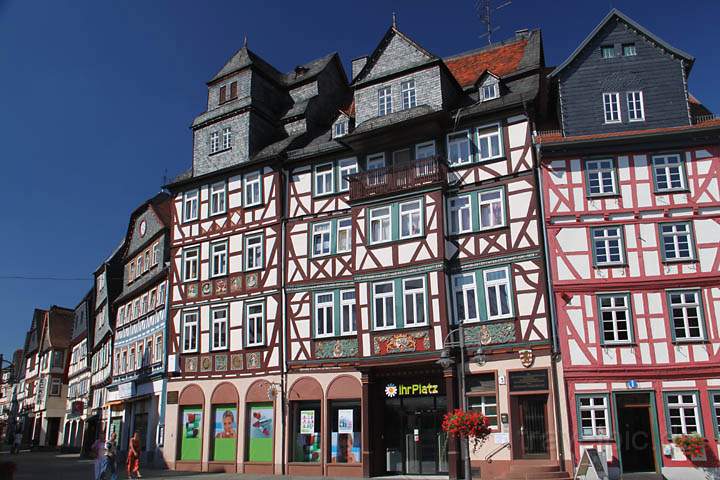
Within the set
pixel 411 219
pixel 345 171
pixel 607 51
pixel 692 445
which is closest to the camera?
pixel 692 445

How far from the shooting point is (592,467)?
20.6m

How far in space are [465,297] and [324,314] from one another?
631 cm

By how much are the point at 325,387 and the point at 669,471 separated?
12.7 m

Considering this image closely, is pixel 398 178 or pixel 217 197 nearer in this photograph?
pixel 398 178

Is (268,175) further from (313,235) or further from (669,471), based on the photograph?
(669,471)

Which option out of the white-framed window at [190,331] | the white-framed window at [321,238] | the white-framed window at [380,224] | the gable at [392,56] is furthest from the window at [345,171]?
the white-framed window at [190,331]

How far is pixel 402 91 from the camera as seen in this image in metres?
29.4

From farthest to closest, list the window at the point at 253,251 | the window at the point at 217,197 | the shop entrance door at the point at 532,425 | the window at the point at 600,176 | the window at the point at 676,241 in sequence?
the window at the point at 217,197 < the window at the point at 253,251 < the window at the point at 600,176 < the window at the point at 676,241 < the shop entrance door at the point at 532,425

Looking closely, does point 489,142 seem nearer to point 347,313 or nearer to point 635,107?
point 635,107

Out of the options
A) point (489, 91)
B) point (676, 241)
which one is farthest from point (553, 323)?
point (489, 91)

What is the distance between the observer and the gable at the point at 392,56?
96.5ft

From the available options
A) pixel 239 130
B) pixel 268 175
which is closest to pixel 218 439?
pixel 268 175

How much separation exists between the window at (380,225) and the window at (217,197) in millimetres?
8729

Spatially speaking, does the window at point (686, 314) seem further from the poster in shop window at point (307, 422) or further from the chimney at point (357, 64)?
the chimney at point (357, 64)
